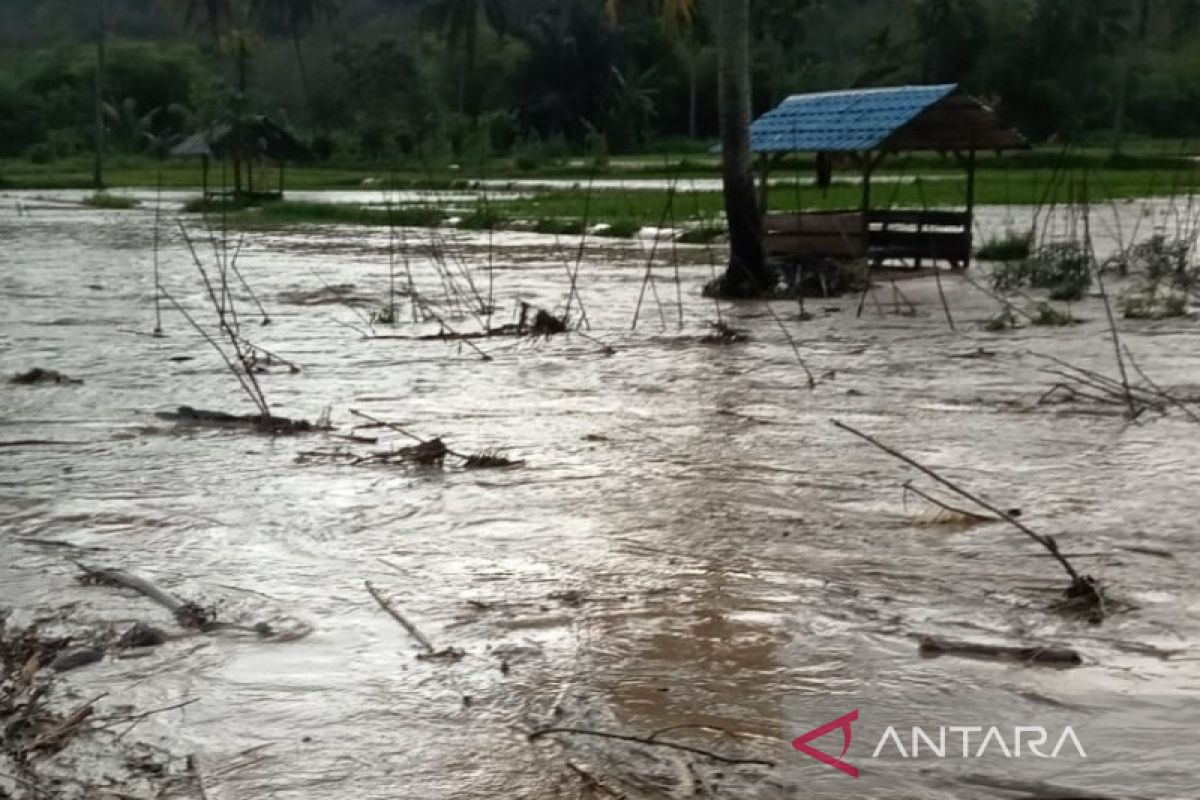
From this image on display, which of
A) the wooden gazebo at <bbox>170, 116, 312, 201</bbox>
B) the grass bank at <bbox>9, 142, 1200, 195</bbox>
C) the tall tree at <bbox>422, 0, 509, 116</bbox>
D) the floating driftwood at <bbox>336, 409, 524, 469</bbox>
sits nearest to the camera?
the floating driftwood at <bbox>336, 409, 524, 469</bbox>

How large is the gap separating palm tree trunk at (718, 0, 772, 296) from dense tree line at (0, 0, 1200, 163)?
25921 mm

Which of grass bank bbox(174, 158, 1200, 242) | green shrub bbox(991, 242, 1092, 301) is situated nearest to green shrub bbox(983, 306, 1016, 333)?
green shrub bbox(991, 242, 1092, 301)

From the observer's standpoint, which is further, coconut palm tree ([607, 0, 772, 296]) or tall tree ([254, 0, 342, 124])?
tall tree ([254, 0, 342, 124])

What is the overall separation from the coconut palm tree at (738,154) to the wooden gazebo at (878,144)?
1.15 metres

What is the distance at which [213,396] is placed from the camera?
Answer: 8.53 metres

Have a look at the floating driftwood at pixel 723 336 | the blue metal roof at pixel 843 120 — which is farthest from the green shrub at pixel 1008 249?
the floating driftwood at pixel 723 336

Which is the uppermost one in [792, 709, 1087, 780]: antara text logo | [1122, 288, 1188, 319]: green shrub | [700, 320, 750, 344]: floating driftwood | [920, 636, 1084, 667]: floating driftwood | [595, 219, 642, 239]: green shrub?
[595, 219, 642, 239]: green shrub

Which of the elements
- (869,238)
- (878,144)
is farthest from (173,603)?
(869,238)

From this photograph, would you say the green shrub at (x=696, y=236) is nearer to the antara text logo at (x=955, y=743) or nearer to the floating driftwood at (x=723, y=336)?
the floating driftwood at (x=723, y=336)

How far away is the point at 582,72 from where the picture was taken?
56281 mm

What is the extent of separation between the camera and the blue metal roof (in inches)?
575

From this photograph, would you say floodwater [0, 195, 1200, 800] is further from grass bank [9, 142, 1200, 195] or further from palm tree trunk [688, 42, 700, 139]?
palm tree trunk [688, 42, 700, 139]

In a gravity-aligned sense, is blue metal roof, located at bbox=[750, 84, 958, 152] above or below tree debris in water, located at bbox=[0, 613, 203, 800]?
above

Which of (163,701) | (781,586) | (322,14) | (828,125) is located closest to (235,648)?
(163,701)
